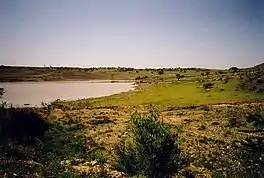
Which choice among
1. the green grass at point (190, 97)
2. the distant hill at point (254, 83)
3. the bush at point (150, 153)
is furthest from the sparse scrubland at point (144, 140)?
the distant hill at point (254, 83)

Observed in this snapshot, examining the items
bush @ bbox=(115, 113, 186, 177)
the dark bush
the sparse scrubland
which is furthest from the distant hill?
bush @ bbox=(115, 113, 186, 177)

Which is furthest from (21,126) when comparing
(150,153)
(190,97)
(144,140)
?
(190,97)

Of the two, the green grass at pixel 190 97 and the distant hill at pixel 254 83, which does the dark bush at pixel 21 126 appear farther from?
the distant hill at pixel 254 83

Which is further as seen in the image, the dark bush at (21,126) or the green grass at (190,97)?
the green grass at (190,97)

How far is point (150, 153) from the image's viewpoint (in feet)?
59.6

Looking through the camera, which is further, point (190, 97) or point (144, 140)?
point (190, 97)

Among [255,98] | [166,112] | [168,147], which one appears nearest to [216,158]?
[168,147]

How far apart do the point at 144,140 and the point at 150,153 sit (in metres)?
0.62

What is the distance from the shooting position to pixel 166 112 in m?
A: 39.8

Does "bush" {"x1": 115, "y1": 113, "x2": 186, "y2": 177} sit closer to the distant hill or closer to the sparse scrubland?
the sparse scrubland

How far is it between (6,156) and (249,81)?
1625 inches

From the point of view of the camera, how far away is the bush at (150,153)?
59.3 ft

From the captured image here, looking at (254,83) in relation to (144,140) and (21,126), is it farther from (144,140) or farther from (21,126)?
(144,140)

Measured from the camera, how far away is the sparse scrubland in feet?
59.1
